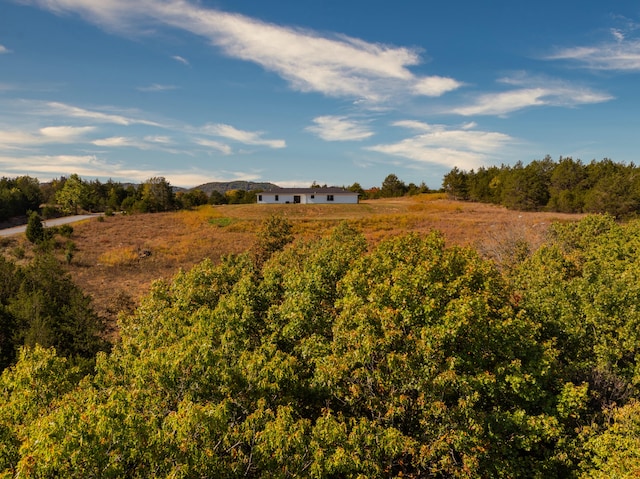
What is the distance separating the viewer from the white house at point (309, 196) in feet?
351

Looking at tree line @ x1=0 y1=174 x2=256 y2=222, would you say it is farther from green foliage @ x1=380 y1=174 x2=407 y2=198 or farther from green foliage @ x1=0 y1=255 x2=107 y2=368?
green foliage @ x1=0 y1=255 x2=107 y2=368

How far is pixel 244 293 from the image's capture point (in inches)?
755

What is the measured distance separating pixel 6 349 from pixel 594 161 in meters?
145

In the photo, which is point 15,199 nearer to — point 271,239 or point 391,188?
point 271,239

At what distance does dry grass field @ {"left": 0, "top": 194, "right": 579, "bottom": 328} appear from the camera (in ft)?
160

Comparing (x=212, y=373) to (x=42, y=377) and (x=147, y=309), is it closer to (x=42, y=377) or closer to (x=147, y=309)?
(x=42, y=377)

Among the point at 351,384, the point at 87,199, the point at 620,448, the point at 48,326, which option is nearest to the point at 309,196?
the point at 87,199

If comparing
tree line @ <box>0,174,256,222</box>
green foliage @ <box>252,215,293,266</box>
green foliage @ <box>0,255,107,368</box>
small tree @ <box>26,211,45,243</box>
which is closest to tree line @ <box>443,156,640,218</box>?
green foliage @ <box>252,215,293,266</box>

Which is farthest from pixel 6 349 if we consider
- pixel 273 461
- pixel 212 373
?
pixel 273 461

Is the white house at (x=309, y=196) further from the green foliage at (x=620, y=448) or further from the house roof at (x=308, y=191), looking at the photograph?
the green foliage at (x=620, y=448)

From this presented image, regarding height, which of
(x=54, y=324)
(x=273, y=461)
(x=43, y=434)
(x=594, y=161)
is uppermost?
(x=594, y=161)

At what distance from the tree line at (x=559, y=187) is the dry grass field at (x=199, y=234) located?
9.17 meters

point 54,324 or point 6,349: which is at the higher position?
point 54,324

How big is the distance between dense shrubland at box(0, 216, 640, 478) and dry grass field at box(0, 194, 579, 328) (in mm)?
24665
